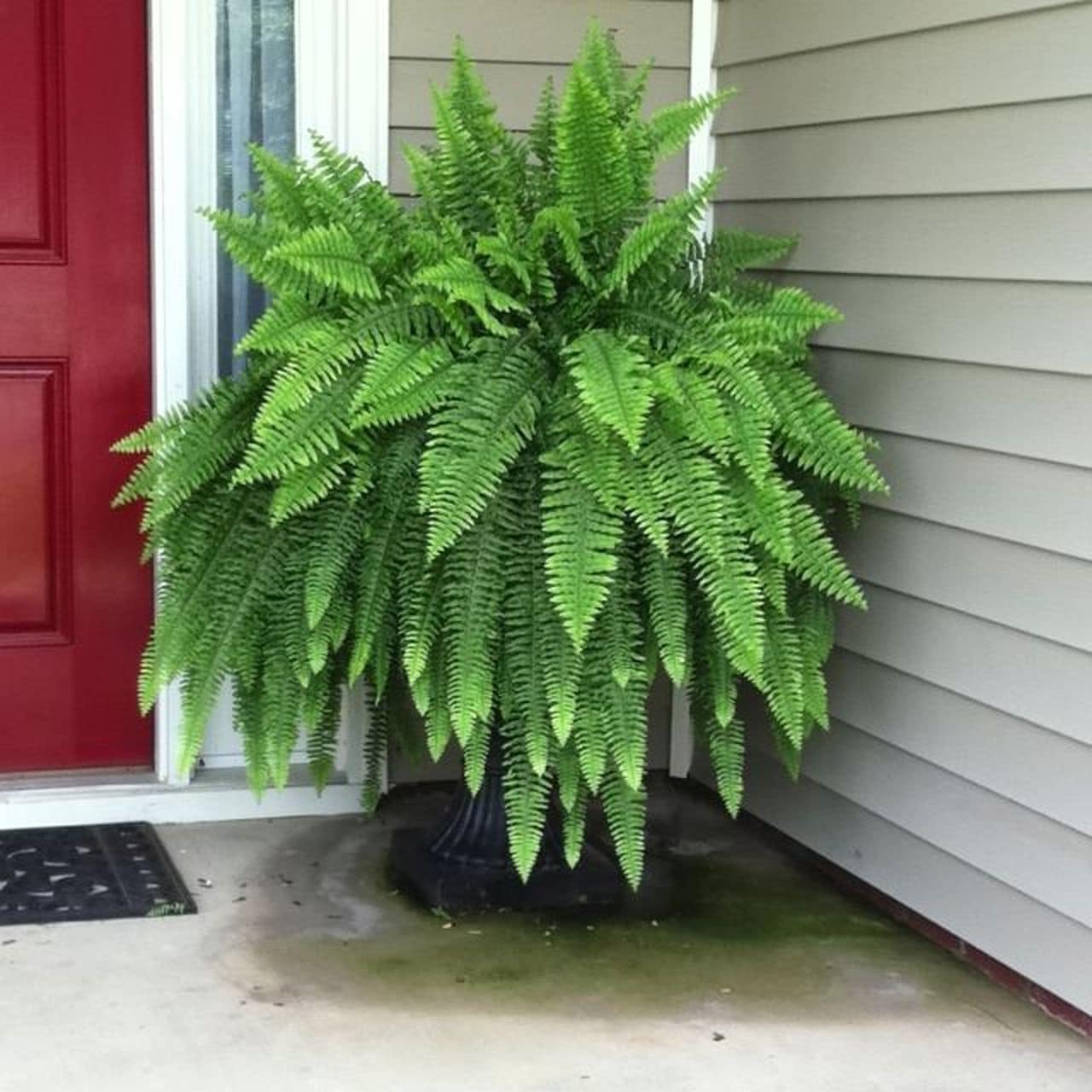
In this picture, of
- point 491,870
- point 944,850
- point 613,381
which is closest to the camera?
point 613,381

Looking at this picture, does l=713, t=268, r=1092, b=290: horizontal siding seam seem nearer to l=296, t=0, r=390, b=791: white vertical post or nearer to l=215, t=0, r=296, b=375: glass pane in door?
l=296, t=0, r=390, b=791: white vertical post

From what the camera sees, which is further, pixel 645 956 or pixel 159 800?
pixel 159 800

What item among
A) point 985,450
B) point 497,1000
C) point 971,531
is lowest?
point 497,1000

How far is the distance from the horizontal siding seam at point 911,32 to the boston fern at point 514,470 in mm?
367

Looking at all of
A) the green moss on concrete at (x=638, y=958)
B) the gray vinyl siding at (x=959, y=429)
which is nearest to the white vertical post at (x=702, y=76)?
the gray vinyl siding at (x=959, y=429)

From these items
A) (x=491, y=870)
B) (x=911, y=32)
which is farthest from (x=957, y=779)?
(x=911, y=32)

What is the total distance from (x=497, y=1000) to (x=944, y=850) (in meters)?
0.79

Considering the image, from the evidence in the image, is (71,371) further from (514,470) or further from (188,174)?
(514,470)

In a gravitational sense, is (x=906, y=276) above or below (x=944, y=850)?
above

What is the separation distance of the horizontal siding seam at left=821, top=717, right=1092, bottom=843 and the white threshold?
994 millimetres

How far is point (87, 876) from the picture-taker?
3.45m

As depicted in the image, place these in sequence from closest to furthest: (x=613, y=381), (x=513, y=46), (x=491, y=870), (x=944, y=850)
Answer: (x=613, y=381) → (x=944, y=850) → (x=491, y=870) → (x=513, y=46)

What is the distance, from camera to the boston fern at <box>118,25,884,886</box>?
290cm

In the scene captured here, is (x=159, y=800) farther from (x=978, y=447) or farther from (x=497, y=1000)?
(x=978, y=447)
